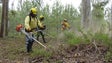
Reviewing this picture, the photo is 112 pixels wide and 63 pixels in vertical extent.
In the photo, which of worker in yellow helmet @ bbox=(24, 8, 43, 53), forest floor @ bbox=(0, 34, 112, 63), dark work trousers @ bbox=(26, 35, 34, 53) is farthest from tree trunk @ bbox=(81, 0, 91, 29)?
forest floor @ bbox=(0, 34, 112, 63)

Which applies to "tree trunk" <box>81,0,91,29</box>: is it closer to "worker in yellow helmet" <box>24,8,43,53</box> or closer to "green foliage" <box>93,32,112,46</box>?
"worker in yellow helmet" <box>24,8,43,53</box>

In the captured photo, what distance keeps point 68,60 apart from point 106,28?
7.07 ft

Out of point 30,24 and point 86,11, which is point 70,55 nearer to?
point 30,24

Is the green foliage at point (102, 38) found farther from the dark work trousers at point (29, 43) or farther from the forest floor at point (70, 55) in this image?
the dark work trousers at point (29, 43)

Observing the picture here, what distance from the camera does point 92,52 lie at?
933 centimetres

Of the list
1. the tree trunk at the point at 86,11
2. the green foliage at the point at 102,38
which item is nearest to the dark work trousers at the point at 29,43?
the green foliage at the point at 102,38

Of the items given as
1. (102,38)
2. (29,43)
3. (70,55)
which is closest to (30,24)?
(29,43)

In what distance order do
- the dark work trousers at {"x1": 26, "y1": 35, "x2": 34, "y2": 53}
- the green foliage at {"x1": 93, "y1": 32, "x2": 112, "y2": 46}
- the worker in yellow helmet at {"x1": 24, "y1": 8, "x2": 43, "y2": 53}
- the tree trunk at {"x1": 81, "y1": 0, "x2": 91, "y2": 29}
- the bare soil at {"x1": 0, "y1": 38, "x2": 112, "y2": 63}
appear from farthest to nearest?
the tree trunk at {"x1": 81, "y1": 0, "x2": 91, "y2": 29}, the dark work trousers at {"x1": 26, "y1": 35, "x2": 34, "y2": 53}, the worker in yellow helmet at {"x1": 24, "y1": 8, "x2": 43, "y2": 53}, the green foliage at {"x1": 93, "y1": 32, "x2": 112, "y2": 46}, the bare soil at {"x1": 0, "y1": 38, "x2": 112, "y2": 63}

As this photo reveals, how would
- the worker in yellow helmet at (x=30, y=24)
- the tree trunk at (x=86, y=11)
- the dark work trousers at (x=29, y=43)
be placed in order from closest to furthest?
the worker in yellow helmet at (x=30, y=24), the dark work trousers at (x=29, y=43), the tree trunk at (x=86, y=11)

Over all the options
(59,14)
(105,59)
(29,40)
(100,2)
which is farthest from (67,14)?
(105,59)

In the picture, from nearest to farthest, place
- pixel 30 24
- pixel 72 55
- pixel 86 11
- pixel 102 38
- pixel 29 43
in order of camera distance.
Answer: pixel 72 55 < pixel 102 38 < pixel 29 43 < pixel 30 24 < pixel 86 11

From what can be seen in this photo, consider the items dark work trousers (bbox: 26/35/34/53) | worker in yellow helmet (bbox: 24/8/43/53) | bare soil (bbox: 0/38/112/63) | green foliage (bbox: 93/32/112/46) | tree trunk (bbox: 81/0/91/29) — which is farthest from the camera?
tree trunk (bbox: 81/0/91/29)

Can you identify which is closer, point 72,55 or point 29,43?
point 72,55

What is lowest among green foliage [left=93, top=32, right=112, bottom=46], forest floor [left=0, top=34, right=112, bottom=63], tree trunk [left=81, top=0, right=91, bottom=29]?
forest floor [left=0, top=34, right=112, bottom=63]
